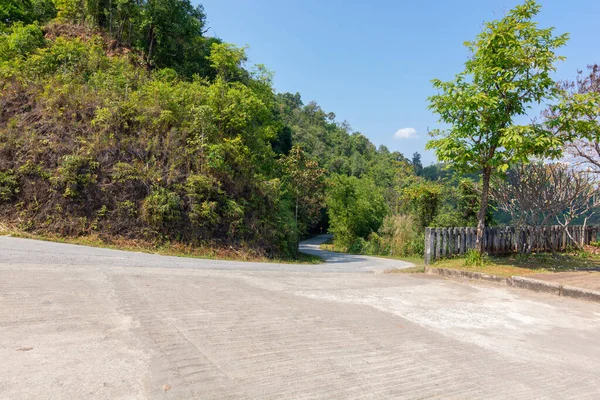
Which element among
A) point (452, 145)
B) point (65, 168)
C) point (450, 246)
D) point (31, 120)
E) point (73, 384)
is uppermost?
point (31, 120)

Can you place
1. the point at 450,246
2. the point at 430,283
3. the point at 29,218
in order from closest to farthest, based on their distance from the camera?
the point at 430,283 < the point at 450,246 < the point at 29,218

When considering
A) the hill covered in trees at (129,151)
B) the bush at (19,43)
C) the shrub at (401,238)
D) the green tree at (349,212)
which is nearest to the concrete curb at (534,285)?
the hill covered in trees at (129,151)

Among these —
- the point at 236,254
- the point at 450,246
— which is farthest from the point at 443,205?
the point at 236,254

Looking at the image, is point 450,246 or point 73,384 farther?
point 450,246

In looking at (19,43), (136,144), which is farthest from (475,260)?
(19,43)

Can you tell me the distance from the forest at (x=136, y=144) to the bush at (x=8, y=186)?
0.11 feet

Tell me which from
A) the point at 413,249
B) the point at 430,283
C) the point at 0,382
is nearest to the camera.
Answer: the point at 0,382

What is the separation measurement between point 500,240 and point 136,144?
13368 mm

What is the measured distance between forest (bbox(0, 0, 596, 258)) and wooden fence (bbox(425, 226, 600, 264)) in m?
1.93

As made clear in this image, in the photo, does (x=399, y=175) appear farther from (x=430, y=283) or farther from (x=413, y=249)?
(x=430, y=283)

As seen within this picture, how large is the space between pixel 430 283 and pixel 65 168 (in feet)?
39.9

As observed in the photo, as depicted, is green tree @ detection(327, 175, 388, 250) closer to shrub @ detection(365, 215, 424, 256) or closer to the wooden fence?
shrub @ detection(365, 215, 424, 256)

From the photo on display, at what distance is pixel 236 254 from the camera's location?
14.4m

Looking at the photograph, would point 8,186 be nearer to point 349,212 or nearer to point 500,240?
point 500,240
